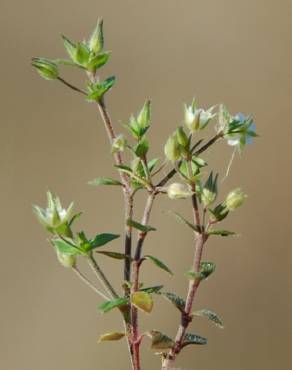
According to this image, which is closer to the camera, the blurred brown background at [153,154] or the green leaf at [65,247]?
the green leaf at [65,247]

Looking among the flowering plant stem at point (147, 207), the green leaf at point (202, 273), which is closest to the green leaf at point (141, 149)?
the flowering plant stem at point (147, 207)

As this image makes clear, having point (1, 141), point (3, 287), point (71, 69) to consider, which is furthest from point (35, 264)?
point (71, 69)

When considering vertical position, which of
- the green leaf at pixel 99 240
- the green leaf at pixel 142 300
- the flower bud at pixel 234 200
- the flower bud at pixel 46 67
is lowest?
the green leaf at pixel 142 300

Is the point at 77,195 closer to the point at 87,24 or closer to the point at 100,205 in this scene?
the point at 100,205

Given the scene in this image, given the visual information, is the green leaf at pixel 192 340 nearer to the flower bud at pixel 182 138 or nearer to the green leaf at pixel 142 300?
the green leaf at pixel 142 300

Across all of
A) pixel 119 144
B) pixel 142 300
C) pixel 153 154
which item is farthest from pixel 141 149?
pixel 153 154

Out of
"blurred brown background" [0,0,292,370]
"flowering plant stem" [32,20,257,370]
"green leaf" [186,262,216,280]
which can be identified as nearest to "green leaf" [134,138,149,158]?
"flowering plant stem" [32,20,257,370]

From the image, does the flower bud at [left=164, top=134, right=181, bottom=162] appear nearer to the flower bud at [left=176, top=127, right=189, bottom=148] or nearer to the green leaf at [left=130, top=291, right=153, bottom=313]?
the flower bud at [left=176, top=127, right=189, bottom=148]
